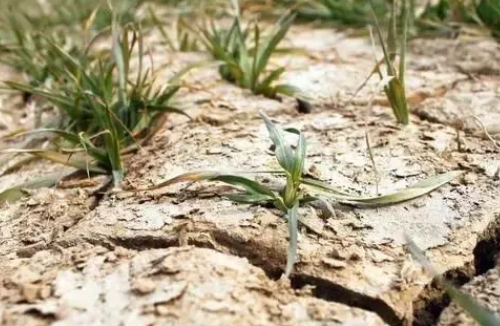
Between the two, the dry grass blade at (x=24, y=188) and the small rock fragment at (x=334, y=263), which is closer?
the small rock fragment at (x=334, y=263)

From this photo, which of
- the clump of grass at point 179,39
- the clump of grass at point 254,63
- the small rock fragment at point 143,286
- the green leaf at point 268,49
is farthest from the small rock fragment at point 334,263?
the clump of grass at point 179,39

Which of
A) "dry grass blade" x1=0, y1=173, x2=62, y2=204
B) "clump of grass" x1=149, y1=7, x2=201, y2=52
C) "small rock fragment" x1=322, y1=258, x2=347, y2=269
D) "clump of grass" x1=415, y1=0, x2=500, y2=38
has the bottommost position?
"dry grass blade" x1=0, y1=173, x2=62, y2=204

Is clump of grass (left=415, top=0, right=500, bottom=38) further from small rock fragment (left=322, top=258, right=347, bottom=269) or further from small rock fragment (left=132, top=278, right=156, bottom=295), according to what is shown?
small rock fragment (left=132, top=278, right=156, bottom=295)

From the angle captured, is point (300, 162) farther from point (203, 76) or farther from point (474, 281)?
point (203, 76)

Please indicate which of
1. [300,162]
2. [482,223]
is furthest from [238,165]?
[482,223]

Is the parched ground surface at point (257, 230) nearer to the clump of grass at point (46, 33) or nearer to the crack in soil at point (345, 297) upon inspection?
the crack in soil at point (345, 297)

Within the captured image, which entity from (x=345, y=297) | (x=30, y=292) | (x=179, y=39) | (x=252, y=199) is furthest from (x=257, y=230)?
(x=179, y=39)

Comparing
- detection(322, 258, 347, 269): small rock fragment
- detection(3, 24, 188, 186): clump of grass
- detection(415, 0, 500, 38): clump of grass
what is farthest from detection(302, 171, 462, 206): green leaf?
detection(415, 0, 500, 38): clump of grass
